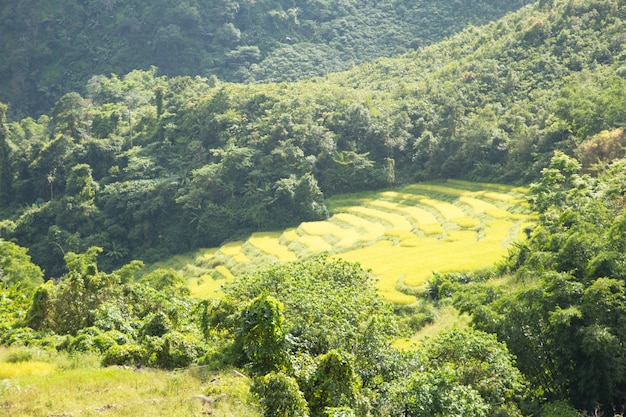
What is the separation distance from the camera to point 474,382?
42.3 feet

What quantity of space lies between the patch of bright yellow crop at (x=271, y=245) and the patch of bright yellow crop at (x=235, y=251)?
885 mm

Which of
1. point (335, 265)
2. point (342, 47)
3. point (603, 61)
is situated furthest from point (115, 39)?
point (335, 265)

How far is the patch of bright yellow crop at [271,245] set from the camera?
1306 inches

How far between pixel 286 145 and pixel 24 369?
32.1 metres

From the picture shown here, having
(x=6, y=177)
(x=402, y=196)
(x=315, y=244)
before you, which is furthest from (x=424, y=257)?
(x=6, y=177)

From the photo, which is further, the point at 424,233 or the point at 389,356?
the point at 424,233

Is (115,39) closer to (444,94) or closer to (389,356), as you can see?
(444,94)

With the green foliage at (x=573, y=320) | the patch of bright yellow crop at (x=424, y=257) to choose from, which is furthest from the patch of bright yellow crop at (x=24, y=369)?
the patch of bright yellow crop at (x=424, y=257)

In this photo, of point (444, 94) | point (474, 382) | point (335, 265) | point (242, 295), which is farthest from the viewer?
point (444, 94)

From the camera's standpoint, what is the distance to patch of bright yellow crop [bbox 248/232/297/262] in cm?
3318

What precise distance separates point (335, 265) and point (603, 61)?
3454cm

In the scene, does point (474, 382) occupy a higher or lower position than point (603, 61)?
lower

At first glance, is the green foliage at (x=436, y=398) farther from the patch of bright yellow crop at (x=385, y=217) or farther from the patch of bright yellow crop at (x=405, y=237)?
the patch of bright yellow crop at (x=385, y=217)

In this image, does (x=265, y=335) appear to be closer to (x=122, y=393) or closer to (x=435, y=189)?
(x=122, y=393)
